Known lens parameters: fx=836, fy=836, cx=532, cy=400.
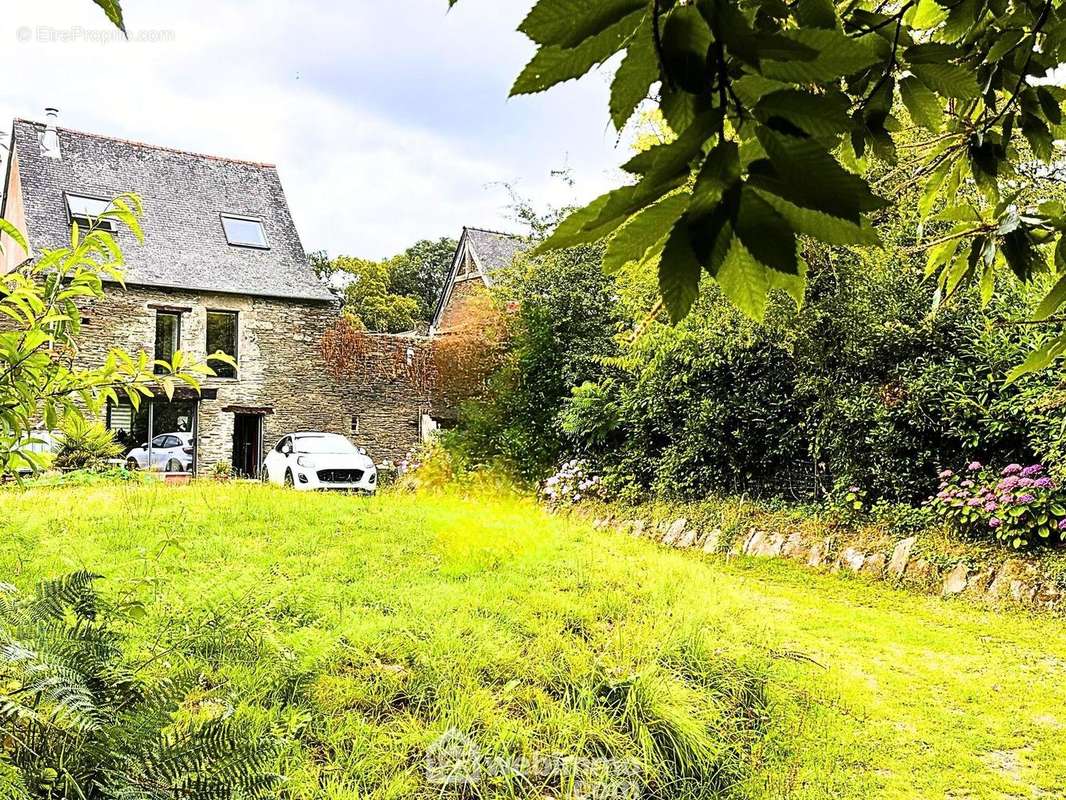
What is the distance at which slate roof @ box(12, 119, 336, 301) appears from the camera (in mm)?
17203

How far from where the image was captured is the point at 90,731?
1.80m

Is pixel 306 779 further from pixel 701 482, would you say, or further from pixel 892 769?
pixel 701 482

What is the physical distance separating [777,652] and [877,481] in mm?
4114

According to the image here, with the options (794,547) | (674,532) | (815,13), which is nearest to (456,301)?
(674,532)

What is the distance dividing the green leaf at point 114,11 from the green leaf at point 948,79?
2.99 ft

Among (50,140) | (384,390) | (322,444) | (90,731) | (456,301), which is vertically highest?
(50,140)

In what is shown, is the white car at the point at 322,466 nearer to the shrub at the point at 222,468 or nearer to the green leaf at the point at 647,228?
the shrub at the point at 222,468

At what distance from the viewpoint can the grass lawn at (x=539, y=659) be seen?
→ 3.18 meters

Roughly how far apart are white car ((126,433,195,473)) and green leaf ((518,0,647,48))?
18889mm

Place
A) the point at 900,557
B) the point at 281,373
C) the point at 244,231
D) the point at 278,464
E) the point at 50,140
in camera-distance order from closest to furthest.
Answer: the point at 900,557 → the point at 278,464 → the point at 50,140 → the point at 281,373 → the point at 244,231

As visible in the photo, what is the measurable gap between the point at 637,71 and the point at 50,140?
20.6 m

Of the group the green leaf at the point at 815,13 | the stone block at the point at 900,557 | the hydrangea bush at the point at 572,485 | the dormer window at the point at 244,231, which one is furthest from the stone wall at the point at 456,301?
the green leaf at the point at 815,13

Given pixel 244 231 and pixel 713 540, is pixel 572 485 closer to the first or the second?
pixel 713 540

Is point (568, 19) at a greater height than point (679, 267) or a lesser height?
greater
